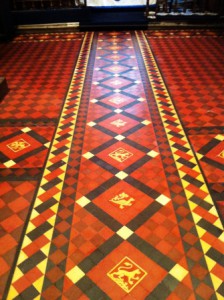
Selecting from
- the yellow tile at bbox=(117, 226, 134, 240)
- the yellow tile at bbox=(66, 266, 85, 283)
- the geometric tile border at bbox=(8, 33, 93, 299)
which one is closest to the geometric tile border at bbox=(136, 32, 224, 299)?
the yellow tile at bbox=(117, 226, 134, 240)

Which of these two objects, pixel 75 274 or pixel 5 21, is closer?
pixel 75 274

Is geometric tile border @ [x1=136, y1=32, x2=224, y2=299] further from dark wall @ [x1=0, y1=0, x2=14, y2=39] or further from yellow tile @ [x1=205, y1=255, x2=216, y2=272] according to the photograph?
dark wall @ [x1=0, y1=0, x2=14, y2=39]

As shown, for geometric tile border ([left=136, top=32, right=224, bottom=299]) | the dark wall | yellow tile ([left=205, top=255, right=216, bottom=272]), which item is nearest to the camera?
yellow tile ([left=205, top=255, right=216, bottom=272])

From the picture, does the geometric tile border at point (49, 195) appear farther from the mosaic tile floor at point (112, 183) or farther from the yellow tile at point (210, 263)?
the yellow tile at point (210, 263)

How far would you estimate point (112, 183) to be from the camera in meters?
2.96

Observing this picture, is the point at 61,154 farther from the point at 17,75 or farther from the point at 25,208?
the point at 17,75

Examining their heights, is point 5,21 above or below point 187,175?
above

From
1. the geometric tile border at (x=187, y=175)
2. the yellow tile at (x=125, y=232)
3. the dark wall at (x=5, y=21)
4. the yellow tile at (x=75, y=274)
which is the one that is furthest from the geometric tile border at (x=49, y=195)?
the dark wall at (x=5, y=21)

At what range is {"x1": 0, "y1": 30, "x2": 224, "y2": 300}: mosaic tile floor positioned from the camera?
84.7 inches

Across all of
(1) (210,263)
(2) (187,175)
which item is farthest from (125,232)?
(2) (187,175)

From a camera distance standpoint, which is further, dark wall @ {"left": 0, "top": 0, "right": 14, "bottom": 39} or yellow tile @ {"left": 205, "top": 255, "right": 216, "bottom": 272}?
dark wall @ {"left": 0, "top": 0, "right": 14, "bottom": 39}

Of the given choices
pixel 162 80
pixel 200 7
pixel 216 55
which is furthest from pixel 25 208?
pixel 200 7

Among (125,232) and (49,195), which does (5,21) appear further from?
(125,232)

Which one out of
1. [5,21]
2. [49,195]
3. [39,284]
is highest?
[5,21]
